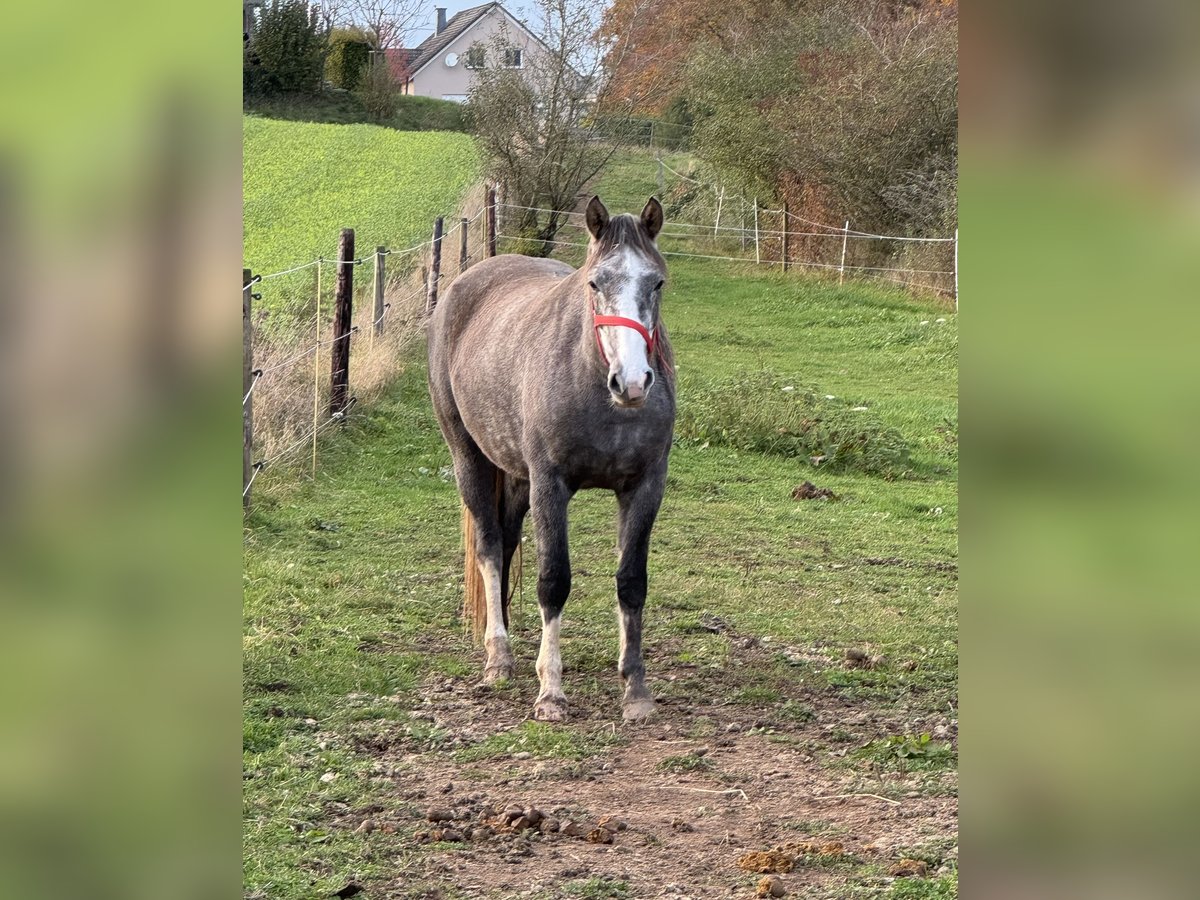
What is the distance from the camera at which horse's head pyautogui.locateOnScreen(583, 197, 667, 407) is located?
12.6ft

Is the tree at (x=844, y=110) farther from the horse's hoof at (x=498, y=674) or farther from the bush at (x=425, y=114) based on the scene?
the horse's hoof at (x=498, y=674)

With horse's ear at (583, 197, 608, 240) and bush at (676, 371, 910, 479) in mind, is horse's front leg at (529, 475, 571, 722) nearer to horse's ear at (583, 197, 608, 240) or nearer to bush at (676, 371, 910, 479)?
horse's ear at (583, 197, 608, 240)

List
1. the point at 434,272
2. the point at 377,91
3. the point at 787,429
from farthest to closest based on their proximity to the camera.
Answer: the point at 377,91
the point at 434,272
the point at 787,429

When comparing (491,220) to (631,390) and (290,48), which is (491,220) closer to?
(631,390)

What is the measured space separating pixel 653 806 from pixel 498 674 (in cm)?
125

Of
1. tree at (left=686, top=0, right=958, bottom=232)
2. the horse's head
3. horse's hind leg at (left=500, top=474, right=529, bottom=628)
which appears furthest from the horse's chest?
tree at (left=686, top=0, right=958, bottom=232)

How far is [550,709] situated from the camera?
441 cm

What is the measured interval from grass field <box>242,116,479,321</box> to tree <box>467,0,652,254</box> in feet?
4.52

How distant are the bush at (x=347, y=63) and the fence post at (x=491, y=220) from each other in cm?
1644

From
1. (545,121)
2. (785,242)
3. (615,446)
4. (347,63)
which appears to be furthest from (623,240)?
(347,63)

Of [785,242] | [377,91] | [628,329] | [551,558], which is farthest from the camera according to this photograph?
[377,91]
